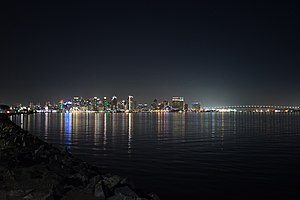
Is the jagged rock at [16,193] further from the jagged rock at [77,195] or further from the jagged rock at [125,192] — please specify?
the jagged rock at [125,192]

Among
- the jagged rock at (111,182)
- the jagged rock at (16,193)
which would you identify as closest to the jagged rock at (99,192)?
the jagged rock at (111,182)

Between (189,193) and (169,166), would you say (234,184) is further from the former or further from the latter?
(169,166)

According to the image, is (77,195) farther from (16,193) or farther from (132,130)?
(132,130)

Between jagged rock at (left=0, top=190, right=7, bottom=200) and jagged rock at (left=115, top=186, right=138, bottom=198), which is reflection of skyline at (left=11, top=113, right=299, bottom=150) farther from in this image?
jagged rock at (left=0, top=190, right=7, bottom=200)

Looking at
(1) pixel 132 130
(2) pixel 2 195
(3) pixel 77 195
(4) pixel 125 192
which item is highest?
(2) pixel 2 195

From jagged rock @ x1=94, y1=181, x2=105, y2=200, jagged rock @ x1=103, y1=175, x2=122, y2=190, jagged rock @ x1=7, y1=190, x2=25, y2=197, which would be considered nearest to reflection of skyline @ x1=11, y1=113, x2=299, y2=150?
jagged rock @ x1=103, y1=175, x2=122, y2=190

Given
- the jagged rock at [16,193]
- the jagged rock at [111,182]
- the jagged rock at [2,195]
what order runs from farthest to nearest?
the jagged rock at [111,182], the jagged rock at [16,193], the jagged rock at [2,195]

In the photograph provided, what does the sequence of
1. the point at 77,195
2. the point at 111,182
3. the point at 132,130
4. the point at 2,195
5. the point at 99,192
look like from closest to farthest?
1. the point at 2,195
2. the point at 99,192
3. the point at 77,195
4. the point at 111,182
5. the point at 132,130

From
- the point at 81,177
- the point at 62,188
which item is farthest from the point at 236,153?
the point at 62,188

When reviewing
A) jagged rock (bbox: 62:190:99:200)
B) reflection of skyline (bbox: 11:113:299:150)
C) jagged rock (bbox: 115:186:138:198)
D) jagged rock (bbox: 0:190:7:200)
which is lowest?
reflection of skyline (bbox: 11:113:299:150)

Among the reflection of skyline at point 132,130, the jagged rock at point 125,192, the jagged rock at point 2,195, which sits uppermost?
the jagged rock at point 2,195

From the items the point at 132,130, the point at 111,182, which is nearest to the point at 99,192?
the point at 111,182

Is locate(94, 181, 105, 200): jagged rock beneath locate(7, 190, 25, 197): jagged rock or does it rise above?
beneath

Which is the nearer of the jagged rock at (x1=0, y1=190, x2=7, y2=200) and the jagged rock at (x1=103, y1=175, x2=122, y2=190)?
the jagged rock at (x1=0, y1=190, x2=7, y2=200)
